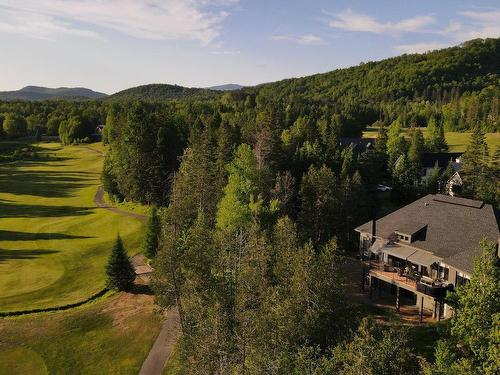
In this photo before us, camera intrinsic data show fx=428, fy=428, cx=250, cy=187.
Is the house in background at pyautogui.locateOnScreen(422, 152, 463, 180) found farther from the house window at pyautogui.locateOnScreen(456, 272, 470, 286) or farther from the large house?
the house window at pyautogui.locateOnScreen(456, 272, 470, 286)

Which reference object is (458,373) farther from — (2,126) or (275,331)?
(2,126)

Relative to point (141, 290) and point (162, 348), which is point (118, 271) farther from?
point (162, 348)

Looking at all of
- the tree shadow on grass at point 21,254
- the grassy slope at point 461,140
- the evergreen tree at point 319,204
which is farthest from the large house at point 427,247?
the grassy slope at point 461,140

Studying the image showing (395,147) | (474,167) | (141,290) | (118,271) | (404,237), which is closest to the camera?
(404,237)

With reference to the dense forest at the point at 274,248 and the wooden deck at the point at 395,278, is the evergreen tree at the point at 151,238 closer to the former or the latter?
the dense forest at the point at 274,248

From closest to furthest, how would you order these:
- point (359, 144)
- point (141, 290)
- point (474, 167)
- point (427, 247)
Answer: point (427, 247)
point (141, 290)
point (474, 167)
point (359, 144)

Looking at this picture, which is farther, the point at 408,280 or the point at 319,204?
the point at 319,204

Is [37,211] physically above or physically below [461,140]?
below

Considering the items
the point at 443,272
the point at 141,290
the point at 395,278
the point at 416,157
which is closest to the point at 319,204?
the point at 395,278
